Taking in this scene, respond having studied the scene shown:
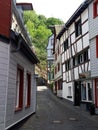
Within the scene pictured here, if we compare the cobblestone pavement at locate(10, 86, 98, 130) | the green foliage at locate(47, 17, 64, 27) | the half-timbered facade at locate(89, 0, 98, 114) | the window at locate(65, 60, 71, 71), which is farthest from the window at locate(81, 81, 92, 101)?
the green foliage at locate(47, 17, 64, 27)

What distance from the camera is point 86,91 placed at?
2197 cm

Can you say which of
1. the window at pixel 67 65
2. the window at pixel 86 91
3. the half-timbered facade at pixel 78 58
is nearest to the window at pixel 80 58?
the half-timbered facade at pixel 78 58

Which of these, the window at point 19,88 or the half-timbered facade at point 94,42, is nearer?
the window at point 19,88

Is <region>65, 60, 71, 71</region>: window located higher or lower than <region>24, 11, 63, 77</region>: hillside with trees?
lower

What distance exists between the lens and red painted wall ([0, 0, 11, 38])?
30.3 ft

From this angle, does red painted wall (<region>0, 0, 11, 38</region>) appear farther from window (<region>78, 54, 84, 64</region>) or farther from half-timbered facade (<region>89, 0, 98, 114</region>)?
window (<region>78, 54, 84, 64</region>)

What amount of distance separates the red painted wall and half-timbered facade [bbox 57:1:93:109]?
38.5 feet

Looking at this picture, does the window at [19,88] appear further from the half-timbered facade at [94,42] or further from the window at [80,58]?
the window at [80,58]

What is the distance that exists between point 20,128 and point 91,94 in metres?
10.0

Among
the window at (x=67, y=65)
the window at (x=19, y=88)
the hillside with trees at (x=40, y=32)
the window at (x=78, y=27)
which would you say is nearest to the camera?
the window at (x=19, y=88)

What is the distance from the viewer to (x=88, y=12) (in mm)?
20828

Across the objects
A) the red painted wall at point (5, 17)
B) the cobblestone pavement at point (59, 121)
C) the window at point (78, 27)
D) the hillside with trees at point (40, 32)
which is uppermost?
the hillside with trees at point (40, 32)

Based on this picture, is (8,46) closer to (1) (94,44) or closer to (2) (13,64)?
(2) (13,64)

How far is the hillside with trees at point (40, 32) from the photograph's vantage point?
60.2m
